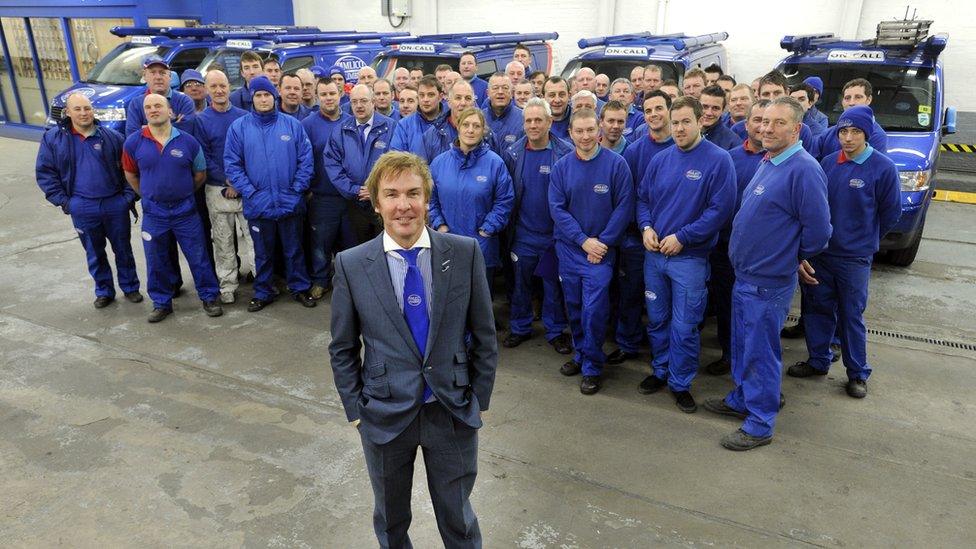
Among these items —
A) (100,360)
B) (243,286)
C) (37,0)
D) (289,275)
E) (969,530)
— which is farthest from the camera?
(37,0)

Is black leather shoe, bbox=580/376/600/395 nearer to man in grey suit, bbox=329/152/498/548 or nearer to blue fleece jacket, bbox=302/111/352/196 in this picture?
man in grey suit, bbox=329/152/498/548

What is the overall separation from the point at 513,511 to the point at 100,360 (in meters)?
3.46

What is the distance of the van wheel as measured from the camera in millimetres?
6598

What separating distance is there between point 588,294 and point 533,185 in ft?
3.06

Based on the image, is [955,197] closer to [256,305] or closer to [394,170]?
[256,305]

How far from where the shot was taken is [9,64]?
14594 millimetres

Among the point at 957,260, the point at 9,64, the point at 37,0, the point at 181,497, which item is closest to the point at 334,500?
the point at 181,497

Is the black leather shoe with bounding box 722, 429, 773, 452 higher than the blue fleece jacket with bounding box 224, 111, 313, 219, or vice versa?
the blue fleece jacket with bounding box 224, 111, 313, 219

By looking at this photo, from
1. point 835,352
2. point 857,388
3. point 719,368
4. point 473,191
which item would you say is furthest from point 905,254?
point 473,191

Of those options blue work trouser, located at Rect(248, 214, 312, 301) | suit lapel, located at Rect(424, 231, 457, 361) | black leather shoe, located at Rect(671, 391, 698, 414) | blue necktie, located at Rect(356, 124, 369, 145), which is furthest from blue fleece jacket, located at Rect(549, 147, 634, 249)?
blue work trouser, located at Rect(248, 214, 312, 301)

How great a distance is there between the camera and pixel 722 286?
4746 millimetres

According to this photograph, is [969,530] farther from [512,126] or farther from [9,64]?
[9,64]

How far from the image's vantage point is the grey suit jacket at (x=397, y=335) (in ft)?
7.92

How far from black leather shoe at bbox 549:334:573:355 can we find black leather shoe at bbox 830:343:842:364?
6.12 feet
